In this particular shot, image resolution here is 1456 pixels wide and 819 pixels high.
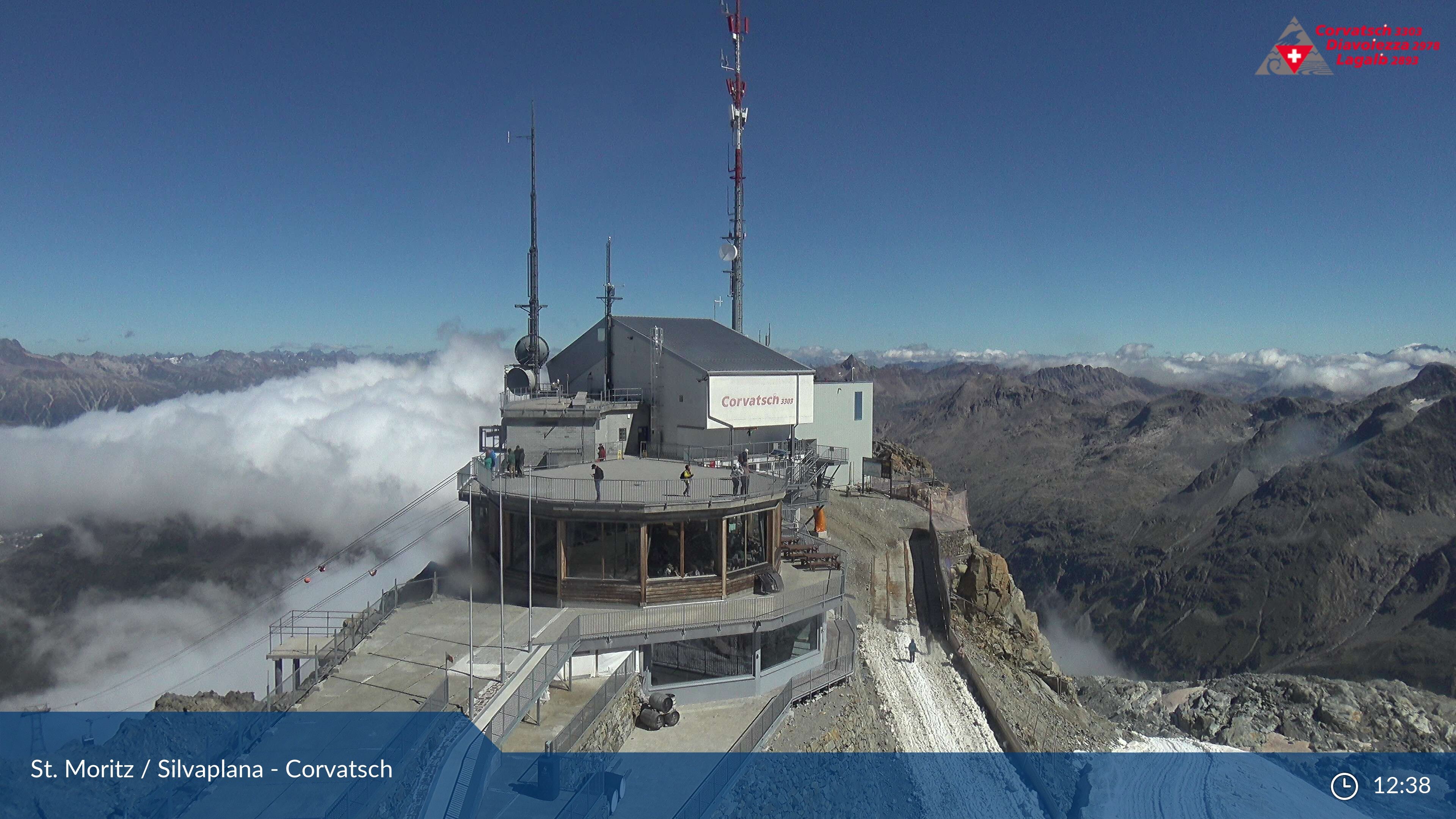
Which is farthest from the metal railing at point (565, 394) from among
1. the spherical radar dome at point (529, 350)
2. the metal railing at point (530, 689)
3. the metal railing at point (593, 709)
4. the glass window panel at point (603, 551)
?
the metal railing at point (593, 709)

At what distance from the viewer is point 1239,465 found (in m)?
196

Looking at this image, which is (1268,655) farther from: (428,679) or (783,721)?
(428,679)

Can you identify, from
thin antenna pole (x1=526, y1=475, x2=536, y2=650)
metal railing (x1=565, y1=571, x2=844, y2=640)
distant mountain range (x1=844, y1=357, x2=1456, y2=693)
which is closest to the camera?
metal railing (x1=565, y1=571, x2=844, y2=640)

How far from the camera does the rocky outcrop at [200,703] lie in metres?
20.0

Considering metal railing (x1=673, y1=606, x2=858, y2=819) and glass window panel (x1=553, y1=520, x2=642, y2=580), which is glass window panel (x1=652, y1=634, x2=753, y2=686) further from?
glass window panel (x1=553, y1=520, x2=642, y2=580)

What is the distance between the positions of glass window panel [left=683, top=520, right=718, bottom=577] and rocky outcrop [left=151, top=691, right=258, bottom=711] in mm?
11174

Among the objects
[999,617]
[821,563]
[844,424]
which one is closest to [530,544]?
[821,563]

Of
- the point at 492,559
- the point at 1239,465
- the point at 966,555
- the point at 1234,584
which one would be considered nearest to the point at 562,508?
the point at 492,559

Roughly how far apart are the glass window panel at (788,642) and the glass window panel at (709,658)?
0.57 m

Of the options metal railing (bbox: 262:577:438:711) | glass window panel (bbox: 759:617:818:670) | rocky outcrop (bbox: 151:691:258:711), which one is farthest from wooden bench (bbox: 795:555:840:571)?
rocky outcrop (bbox: 151:691:258:711)

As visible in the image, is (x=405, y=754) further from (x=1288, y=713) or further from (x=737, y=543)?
(x=1288, y=713)

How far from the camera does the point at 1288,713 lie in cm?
4631

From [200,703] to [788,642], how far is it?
1597cm

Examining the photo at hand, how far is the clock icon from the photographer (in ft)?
114
